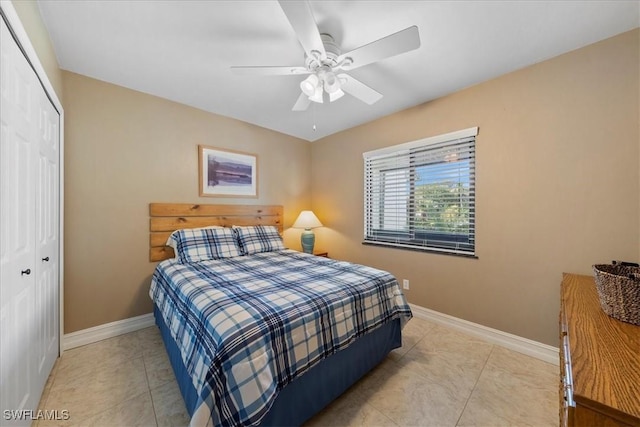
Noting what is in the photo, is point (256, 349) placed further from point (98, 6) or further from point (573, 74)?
point (573, 74)

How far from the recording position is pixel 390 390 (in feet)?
5.42

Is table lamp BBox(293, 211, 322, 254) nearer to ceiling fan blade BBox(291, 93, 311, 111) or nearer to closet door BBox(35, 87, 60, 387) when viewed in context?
ceiling fan blade BBox(291, 93, 311, 111)

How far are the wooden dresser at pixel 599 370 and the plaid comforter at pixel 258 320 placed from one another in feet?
3.24

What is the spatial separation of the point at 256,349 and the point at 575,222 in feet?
7.85

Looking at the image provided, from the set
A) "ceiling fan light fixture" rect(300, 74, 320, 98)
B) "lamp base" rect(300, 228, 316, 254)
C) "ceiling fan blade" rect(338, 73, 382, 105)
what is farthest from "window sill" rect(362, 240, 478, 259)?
"ceiling fan light fixture" rect(300, 74, 320, 98)

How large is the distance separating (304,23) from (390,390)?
229 cm

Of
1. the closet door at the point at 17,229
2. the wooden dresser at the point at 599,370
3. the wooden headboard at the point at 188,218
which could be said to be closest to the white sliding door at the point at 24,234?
the closet door at the point at 17,229

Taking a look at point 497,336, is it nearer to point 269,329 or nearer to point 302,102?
point 269,329

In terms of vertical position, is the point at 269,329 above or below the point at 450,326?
above

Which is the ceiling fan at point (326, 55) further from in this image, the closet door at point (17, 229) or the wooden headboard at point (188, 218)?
the wooden headboard at point (188, 218)

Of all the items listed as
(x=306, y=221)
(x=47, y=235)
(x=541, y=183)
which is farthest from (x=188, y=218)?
(x=541, y=183)

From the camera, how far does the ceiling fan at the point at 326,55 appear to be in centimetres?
125

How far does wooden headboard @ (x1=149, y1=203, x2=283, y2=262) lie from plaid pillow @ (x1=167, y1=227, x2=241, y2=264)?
0.12 metres

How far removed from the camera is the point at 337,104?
2756mm
